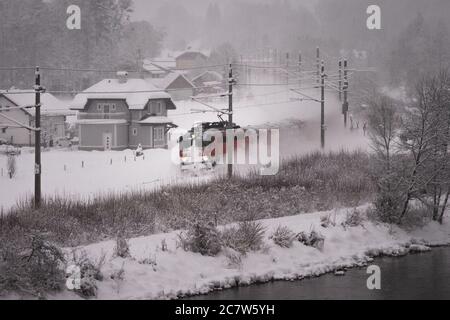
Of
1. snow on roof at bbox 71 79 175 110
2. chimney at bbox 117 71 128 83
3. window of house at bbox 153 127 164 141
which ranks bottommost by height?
window of house at bbox 153 127 164 141

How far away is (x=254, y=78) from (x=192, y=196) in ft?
254

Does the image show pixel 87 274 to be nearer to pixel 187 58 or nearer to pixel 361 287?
pixel 361 287

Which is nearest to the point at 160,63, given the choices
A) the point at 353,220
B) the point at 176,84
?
the point at 176,84

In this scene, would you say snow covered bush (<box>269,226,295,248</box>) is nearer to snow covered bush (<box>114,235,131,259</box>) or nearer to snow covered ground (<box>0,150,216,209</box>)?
snow covered bush (<box>114,235,131,259</box>)

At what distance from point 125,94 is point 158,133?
13.9 feet

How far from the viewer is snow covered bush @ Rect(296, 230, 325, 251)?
82.9 ft

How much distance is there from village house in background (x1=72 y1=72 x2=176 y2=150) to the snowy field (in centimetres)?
258

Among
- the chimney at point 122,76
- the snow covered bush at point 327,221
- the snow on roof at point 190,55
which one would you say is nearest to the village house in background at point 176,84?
the chimney at point 122,76

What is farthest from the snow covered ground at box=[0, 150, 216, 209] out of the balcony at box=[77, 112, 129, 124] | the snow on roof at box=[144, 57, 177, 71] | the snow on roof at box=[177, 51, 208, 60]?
the snow on roof at box=[177, 51, 208, 60]

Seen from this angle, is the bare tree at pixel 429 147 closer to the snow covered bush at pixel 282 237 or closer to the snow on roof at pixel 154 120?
the snow covered bush at pixel 282 237

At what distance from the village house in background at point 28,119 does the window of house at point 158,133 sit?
10184 mm

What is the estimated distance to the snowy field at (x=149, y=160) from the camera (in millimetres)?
37250

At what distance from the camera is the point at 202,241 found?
2297 centimetres
